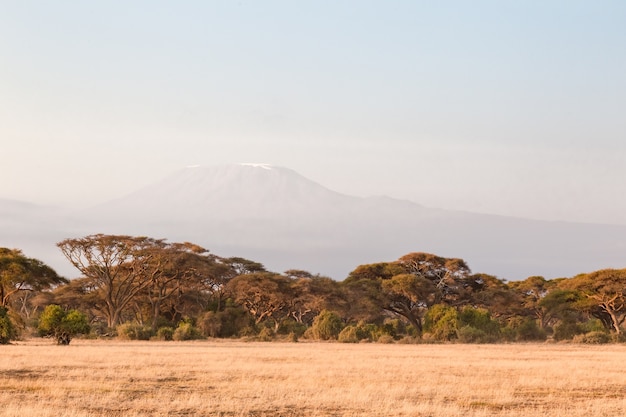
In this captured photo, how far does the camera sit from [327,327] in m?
68.1

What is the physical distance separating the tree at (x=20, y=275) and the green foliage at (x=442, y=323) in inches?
1215

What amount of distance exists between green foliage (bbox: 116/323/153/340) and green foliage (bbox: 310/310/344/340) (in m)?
13.9

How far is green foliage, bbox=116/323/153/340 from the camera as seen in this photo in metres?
62.9

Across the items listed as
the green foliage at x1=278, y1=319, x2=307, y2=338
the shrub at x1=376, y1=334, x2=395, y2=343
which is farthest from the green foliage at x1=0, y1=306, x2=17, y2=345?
the shrub at x1=376, y1=334, x2=395, y2=343

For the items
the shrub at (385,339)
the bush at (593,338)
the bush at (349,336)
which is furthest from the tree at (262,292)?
the bush at (593,338)

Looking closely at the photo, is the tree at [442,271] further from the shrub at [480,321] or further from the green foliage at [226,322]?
the green foliage at [226,322]

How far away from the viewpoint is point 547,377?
28.8 metres

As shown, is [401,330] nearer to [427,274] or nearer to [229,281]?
[427,274]

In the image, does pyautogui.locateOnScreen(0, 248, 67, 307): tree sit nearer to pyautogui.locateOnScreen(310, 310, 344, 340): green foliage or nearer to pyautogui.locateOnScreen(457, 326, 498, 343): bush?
pyautogui.locateOnScreen(310, 310, 344, 340): green foliage

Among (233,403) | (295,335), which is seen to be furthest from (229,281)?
(233,403)

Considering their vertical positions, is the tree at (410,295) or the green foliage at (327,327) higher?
the tree at (410,295)

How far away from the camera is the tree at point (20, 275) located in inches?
2298

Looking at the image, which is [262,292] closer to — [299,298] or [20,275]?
[299,298]

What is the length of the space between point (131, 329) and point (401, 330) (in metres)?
29.8
